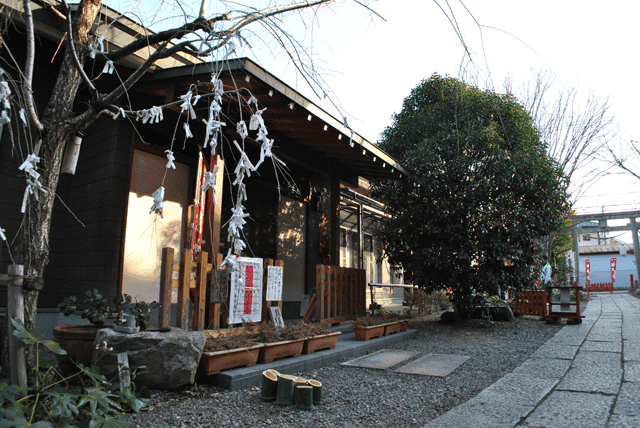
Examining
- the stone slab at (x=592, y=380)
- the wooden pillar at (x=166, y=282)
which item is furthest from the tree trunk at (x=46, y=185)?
the stone slab at (x=592, y=380)

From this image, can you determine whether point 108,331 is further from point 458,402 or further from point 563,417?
point 563,417

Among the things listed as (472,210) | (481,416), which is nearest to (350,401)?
(481,416)

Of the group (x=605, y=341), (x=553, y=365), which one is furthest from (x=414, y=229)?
(x=553, y=365)

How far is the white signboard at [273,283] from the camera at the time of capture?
573 cm

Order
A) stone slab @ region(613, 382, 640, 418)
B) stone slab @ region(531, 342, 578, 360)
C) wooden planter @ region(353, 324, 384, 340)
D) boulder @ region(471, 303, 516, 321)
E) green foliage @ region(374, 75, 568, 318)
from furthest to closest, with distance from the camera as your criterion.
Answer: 1. boulder @ region(471, 303, 516, 321)
2. green foliage @ region(374, 75, 568, 318)
3. wooden planter @ region(353, 324, 384, 340)
4. stone slab @ region(531, 342, 578, 360)
5. stone slab @ region(613, 382, 640, 418)

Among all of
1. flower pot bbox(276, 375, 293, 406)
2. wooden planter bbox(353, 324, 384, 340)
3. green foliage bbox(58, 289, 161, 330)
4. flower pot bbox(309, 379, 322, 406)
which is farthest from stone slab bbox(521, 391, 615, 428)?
green foliage bbox(58, 289, 161, 330)

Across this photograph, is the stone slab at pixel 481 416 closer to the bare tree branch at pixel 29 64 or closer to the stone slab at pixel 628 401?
the stone slab at pixel 628 401

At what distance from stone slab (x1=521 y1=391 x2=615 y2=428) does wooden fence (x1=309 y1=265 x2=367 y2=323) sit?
3.89 m

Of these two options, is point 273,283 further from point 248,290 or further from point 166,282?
point 166,282

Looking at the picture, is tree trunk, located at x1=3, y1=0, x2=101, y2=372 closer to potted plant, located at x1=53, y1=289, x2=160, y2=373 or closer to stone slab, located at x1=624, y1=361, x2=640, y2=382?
potted plant, located at x1=53, y1=289, x2=160, y2=373

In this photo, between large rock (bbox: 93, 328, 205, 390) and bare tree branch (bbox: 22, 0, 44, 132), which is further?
large rock (bbox: 93, 328, 205, 390)

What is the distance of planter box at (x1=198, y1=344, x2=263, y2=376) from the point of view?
11.4 feet

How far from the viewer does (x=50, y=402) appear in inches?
103

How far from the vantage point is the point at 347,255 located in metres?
12.4
